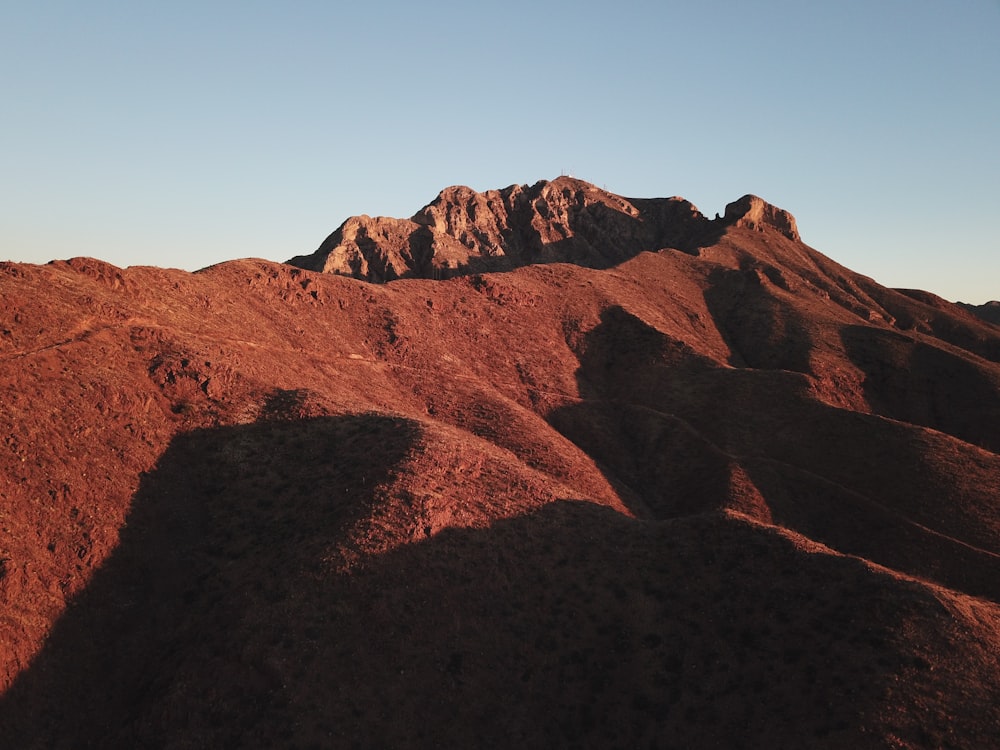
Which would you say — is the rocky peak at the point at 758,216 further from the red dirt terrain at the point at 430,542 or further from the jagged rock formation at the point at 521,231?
the red dirt terrain at the point at 430,542

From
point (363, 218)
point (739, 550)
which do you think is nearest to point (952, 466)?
point (739, 550)


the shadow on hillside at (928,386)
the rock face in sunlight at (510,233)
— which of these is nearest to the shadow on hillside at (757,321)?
the shadow on hillside at (928,386)

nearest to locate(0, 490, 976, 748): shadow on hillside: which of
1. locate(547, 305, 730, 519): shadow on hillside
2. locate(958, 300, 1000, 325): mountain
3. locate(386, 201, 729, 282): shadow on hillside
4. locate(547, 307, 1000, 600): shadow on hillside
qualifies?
locate(547, 307, 1000, 600): shadow on hillside

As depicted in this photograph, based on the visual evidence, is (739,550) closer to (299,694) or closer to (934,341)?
(299,694)

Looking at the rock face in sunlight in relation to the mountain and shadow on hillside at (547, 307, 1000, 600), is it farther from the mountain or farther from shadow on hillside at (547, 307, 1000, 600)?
the mountain

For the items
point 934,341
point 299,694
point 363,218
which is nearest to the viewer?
point 299,694

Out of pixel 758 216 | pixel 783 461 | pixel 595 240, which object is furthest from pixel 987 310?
pixel 783 461

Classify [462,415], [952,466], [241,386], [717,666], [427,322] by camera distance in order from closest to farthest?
[717,666]
[241,386]
[952,466]
[462,415]
[427,322]
